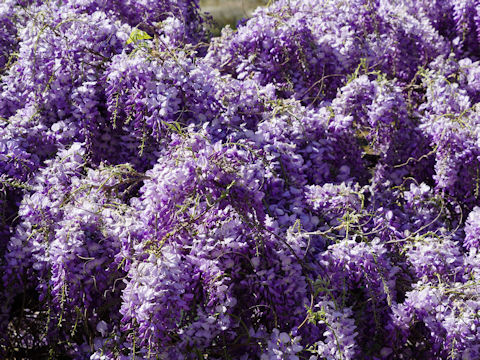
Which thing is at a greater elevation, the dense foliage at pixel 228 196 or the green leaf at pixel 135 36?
the green leaf at pixel 135 36

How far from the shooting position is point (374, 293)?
252 cm

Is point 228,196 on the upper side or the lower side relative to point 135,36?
lower

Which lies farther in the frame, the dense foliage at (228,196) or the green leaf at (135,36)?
the green leaf at (135,36)

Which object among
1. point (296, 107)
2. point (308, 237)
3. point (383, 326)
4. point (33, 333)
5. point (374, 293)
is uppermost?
point (296, 107)

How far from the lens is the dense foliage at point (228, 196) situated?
227 centimetres

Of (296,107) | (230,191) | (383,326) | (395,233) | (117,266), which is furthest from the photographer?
(296,107)

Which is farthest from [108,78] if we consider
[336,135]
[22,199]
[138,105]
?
[336,135]

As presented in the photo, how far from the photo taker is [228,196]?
2230 mm

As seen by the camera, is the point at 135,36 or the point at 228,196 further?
the point at 135,36

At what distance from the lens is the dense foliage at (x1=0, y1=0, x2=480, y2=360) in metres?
2.27

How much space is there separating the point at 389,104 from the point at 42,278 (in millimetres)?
1820

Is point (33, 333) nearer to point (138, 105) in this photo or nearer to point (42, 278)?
point (42, 278)

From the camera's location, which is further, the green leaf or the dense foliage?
the green leaf

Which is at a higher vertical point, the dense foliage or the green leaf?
the green leaf
